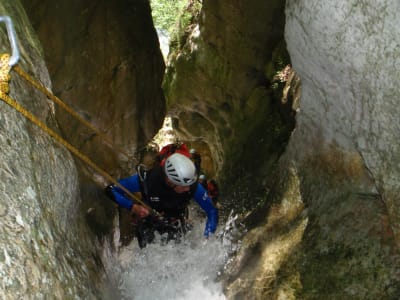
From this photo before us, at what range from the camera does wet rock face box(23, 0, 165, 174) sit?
7.75m

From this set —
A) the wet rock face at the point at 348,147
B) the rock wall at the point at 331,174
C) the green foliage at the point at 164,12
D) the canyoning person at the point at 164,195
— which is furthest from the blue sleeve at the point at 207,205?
the green foliage at the point at 164,12

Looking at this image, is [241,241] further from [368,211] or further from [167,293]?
[368,211]

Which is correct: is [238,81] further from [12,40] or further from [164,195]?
[12,40]

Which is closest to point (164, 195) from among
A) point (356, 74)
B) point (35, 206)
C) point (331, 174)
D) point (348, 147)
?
point (331, 174)

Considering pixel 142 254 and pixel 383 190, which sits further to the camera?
pixel 142 254

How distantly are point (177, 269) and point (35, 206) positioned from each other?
4.56 meters

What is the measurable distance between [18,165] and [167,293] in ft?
14.0

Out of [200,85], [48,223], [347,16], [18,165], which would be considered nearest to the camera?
[18,165]

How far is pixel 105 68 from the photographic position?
9.63m

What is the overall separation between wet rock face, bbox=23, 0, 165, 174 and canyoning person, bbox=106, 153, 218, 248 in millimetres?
2144

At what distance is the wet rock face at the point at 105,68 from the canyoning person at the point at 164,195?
214 cm

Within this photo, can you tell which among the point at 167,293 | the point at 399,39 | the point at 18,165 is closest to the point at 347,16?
the point at 399,39

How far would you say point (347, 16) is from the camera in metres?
4.05

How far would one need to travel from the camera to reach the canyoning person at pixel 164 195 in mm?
5852
